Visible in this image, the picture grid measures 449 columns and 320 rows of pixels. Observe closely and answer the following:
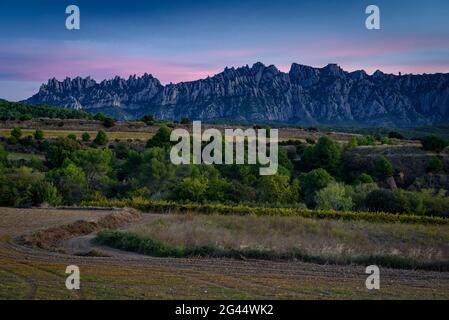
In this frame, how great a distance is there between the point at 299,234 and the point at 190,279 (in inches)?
528

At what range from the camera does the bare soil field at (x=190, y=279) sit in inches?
485

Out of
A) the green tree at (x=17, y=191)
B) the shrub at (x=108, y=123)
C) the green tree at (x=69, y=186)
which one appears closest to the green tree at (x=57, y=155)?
the green tree at (x=69, y=186)

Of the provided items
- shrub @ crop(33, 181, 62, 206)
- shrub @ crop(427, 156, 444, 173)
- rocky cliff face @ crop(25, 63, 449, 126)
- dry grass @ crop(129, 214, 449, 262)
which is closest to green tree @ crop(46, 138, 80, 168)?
shrub @ crop(33, 181, 62, 206)

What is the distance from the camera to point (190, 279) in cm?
1423

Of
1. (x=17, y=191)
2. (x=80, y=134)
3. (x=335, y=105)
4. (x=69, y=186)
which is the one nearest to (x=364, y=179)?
(x=69, y=186)

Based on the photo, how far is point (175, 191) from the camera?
41.8 m

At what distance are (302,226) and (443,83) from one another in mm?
189151

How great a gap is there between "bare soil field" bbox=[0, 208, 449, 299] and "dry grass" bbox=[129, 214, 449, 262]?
3460 millimetres

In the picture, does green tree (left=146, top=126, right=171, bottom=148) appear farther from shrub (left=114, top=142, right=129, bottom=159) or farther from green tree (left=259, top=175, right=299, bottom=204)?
green tree (left=259, top=175, right=299, bottom=204)

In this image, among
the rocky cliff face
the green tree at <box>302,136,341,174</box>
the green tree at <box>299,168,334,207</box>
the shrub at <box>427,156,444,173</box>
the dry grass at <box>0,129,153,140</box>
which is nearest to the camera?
the green tree at <box>299,168,334,207</box>

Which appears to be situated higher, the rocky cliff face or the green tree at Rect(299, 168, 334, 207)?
the rocky cliff face

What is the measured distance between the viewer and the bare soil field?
1232 cm

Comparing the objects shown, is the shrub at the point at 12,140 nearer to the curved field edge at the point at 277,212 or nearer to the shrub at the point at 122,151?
the shrub at the point at 122,151
